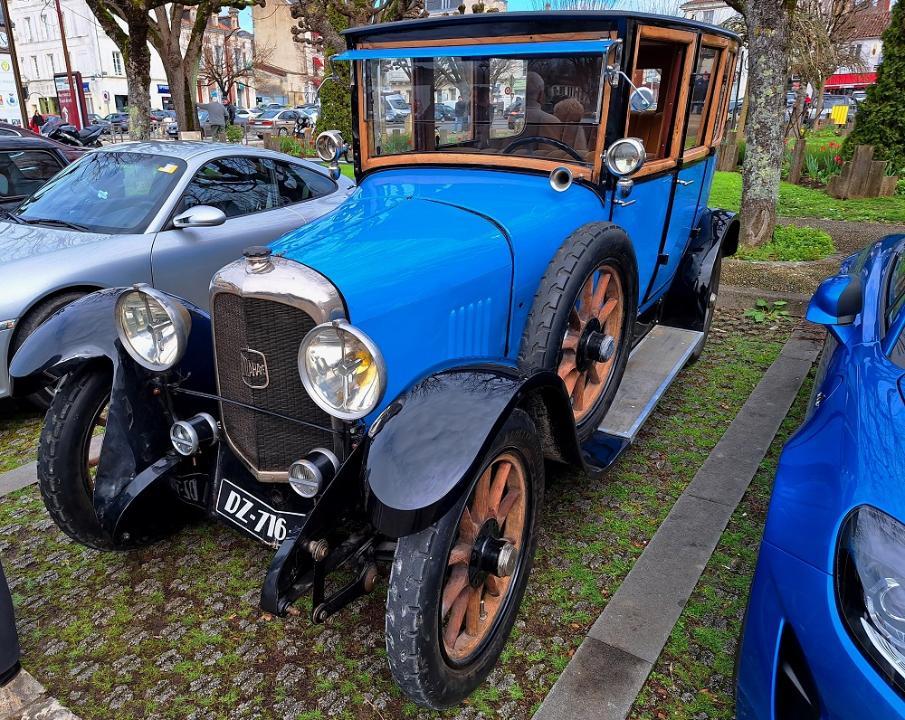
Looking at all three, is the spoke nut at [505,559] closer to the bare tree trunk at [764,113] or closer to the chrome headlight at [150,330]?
the chrome headlight at [150,330]

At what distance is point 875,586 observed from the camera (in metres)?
1.58

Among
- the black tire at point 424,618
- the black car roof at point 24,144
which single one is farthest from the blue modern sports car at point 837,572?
the black car roof at point 24,144

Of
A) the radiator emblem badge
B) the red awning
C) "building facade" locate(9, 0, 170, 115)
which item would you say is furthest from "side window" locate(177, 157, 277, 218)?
the red awning

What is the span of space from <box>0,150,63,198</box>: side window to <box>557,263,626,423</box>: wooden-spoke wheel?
5.69 meters

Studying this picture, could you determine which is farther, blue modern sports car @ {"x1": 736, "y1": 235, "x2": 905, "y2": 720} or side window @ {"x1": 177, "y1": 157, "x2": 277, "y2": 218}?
side window @ {"x1": 177, "y1": 157, "x2": 277, "y2": 218}

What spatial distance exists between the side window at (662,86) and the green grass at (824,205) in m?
6.07

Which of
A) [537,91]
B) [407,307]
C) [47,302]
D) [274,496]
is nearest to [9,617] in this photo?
[274,496]

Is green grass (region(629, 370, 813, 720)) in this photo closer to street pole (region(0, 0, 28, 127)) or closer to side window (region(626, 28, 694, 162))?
side window (region(626, 28, 694, 162))

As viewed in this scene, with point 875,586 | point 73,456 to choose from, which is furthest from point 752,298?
point 73,456

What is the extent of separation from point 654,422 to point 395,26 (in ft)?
8.77

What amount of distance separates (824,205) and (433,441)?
1077cm

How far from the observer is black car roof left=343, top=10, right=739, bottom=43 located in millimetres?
2941

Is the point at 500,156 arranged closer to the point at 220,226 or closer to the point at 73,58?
the point at 220,226

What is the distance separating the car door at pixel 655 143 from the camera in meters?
3.39
